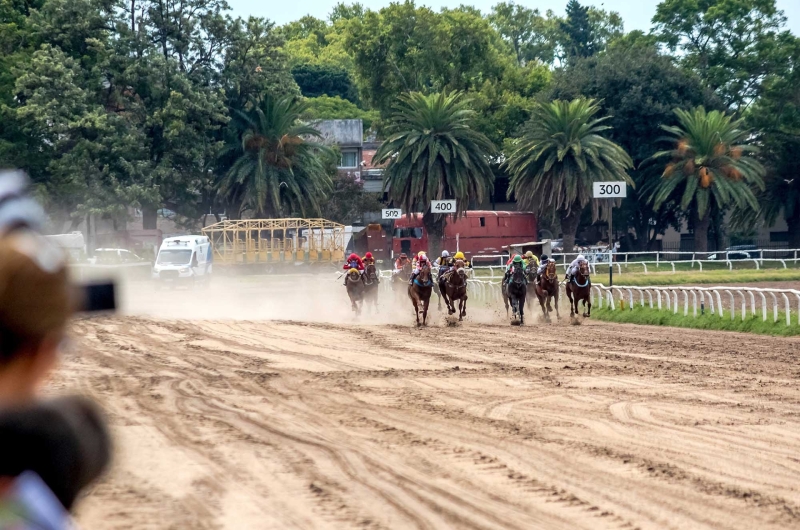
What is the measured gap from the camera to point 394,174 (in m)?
59.6

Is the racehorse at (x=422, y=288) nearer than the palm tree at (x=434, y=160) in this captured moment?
Yes

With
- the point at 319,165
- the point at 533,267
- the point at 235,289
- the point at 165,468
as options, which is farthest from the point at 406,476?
the point at 319,165

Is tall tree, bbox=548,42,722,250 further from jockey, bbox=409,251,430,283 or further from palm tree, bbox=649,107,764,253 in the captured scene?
jockey, bbox=409,251,430,283

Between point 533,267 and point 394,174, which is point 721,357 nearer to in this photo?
point 533,267

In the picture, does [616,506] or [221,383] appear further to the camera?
[221,383]

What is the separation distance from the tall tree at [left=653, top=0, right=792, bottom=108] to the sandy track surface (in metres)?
64.2

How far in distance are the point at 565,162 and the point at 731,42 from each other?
90.9 feet

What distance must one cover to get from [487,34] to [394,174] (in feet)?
85.5

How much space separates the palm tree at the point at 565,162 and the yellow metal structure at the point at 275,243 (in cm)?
1043

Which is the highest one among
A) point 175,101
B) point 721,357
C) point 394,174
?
point 175,101

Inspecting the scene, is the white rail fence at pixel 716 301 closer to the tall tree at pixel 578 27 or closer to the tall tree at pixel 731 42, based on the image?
the tall tree at pixel 731 42

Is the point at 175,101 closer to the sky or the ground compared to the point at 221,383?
closer to the sky

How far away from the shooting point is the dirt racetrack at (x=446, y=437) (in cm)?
664

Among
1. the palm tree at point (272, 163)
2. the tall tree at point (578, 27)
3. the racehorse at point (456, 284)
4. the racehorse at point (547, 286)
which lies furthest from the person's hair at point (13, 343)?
the tall tree at point (578, 27)
